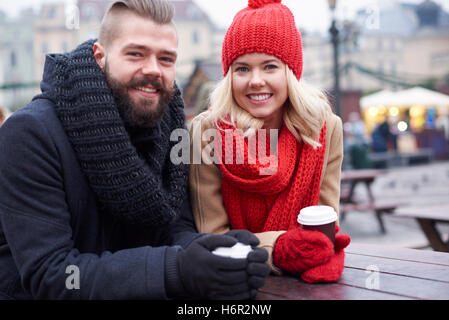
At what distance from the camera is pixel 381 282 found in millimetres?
1543

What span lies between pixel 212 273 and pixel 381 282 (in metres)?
0.65

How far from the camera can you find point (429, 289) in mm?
1448

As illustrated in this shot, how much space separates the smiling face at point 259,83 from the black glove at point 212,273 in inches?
34.9

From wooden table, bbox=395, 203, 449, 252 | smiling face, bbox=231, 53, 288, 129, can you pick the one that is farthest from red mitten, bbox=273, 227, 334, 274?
wooden table, bbox=395, 203, 449, 252

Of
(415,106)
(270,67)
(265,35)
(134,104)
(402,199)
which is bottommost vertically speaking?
(402,199)

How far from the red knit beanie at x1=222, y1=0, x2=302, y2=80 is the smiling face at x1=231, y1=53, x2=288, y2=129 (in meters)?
0.04

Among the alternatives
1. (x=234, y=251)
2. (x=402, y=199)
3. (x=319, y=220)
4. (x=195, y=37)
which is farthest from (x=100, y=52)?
(x=195, y=37)

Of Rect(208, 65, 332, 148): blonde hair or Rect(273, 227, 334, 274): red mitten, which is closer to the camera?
Rect(273, 227, 334, 274): red mitten

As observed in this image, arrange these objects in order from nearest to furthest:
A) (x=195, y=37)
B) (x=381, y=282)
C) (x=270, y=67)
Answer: (x=381, y=282)
(x=270, y=67)
(x=195, y=37)

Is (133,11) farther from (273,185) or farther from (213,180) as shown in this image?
(273,185)

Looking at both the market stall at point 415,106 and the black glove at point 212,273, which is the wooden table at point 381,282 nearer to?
the black glove at point 212,273

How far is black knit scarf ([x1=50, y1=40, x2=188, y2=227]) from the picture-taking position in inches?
62.3

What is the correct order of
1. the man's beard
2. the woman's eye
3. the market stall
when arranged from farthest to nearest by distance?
the market stall, the woman's eye, the man's beard

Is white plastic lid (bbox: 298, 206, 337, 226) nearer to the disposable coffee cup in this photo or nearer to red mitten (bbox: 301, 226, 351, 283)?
the disposable coffee cup
